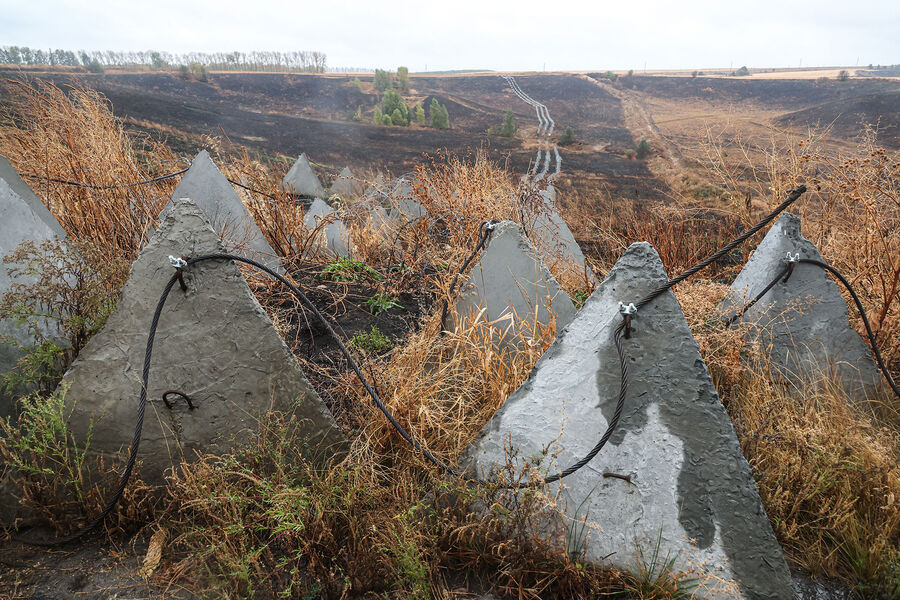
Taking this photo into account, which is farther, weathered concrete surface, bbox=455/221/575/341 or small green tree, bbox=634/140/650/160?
small green tree, bbox=634/140/650/160

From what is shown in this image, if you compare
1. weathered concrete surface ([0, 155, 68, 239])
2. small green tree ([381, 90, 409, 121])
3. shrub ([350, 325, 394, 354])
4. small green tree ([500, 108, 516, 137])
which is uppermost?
small green tree ([381, 90, 409, 121])

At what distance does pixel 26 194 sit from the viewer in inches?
114

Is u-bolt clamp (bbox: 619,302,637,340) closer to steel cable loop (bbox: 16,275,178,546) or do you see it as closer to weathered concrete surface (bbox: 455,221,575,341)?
weathered concrete surface (bbox: 455,221,575,341)

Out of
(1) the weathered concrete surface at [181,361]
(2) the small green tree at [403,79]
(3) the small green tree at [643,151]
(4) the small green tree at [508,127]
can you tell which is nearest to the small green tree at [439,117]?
(4) the small green tree at [508,127]

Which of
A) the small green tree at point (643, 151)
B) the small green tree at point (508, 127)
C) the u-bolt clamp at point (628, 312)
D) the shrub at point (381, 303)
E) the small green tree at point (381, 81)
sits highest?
the small green tree at point (381, 81)

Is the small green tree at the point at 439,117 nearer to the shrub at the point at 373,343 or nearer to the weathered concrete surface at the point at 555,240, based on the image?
the weathered concrete surface at the point at 555,240

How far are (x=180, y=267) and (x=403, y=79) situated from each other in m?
47.2

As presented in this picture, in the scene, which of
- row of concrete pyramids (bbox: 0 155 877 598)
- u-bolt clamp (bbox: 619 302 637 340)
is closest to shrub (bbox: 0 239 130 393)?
row of concrete pyramids (bbox: 0 155 877 598)

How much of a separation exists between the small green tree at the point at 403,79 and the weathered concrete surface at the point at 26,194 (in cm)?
4376

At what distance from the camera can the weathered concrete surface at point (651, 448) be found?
60.0 inches

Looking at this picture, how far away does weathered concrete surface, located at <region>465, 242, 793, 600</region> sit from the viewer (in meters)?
1.52

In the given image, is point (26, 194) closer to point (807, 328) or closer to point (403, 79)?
point (807, 328)

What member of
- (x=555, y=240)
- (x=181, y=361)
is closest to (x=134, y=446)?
(x=181, y=361)

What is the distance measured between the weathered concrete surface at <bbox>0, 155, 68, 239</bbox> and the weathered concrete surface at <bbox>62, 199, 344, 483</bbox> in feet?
4.88
